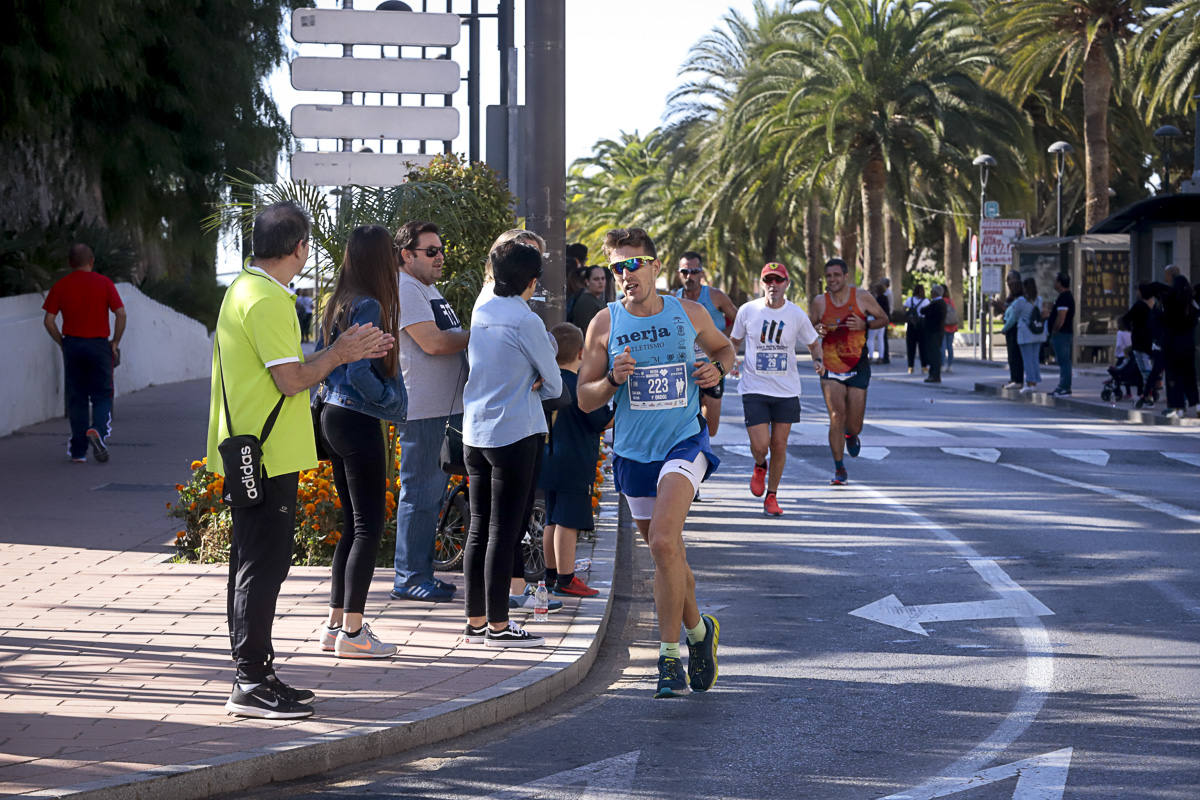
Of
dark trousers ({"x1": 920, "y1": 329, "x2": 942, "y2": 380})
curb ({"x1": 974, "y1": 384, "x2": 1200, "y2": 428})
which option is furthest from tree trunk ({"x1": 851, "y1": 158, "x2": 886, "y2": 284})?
curb ({"x1": 974, "y1": 384, "x2": 1200, "y2": 428})

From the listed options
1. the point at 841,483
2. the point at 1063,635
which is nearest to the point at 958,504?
the point at 841,483

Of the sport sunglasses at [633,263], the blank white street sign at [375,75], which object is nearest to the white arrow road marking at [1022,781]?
the sport sunglasses at [633,263]

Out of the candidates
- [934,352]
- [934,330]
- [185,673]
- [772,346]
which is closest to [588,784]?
[185,673]

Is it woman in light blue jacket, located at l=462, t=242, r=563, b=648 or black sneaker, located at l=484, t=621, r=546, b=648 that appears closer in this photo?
woman in light blue jacket, located at l=462, t=242, r=563, b=648

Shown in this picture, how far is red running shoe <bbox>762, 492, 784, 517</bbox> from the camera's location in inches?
474

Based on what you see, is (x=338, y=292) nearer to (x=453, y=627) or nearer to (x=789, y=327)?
(x=453, y=627)

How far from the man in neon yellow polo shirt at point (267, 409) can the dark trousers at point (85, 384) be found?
8.71 meters

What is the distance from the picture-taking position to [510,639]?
7117 mm

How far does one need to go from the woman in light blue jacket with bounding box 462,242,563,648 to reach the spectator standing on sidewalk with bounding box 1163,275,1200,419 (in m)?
14.8

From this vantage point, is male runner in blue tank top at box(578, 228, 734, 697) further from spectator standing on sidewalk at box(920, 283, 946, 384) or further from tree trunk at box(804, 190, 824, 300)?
tree trunk at box(804, 190, 824, 300)

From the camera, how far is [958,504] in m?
12.7

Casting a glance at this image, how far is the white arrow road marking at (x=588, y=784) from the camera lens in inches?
202

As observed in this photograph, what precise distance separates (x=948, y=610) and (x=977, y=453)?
867 cm

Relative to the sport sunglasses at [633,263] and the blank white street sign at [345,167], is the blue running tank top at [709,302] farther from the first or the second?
the sport sunglasses at [633,263]
